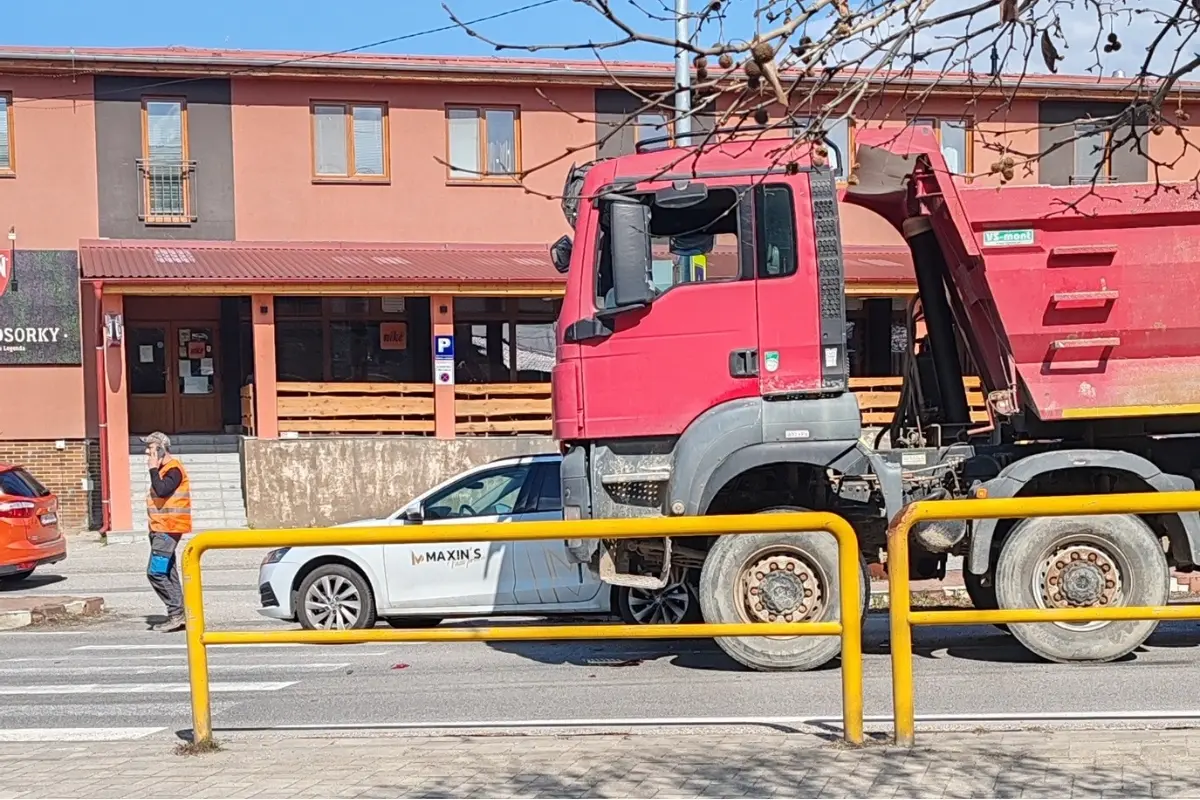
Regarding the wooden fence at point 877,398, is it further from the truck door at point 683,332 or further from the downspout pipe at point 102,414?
the downspout pipe at point 102,414

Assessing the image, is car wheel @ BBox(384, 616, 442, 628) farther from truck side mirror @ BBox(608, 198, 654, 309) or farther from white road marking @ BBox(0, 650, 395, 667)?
truck side mirror @ BBox(608, 198, 654, 309)

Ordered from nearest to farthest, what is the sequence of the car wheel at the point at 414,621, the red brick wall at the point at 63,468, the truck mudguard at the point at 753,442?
the truck mudguard at the point at 753,442
the car wheel at the point at 414,621
the red brick wall at the point at 63,468

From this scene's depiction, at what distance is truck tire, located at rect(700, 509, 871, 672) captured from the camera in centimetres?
832

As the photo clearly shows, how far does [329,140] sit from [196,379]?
16.7ft

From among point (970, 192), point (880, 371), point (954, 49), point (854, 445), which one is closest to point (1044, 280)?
point (970, 192)

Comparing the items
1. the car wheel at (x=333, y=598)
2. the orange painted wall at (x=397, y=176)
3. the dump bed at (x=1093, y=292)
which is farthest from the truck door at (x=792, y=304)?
the orange painted wall at (x=397, y=176)

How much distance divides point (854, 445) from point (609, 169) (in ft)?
7.88

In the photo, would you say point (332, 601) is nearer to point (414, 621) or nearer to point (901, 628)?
point (414, 621)

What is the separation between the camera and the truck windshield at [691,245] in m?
8.45

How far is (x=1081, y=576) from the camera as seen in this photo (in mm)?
→ 8375

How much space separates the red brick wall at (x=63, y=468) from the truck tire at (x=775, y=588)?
16625 millimetres

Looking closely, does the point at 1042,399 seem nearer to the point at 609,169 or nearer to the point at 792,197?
the point at 792,197

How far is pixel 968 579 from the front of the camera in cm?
904

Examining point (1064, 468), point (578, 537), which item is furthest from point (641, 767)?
point (1064, 468)
